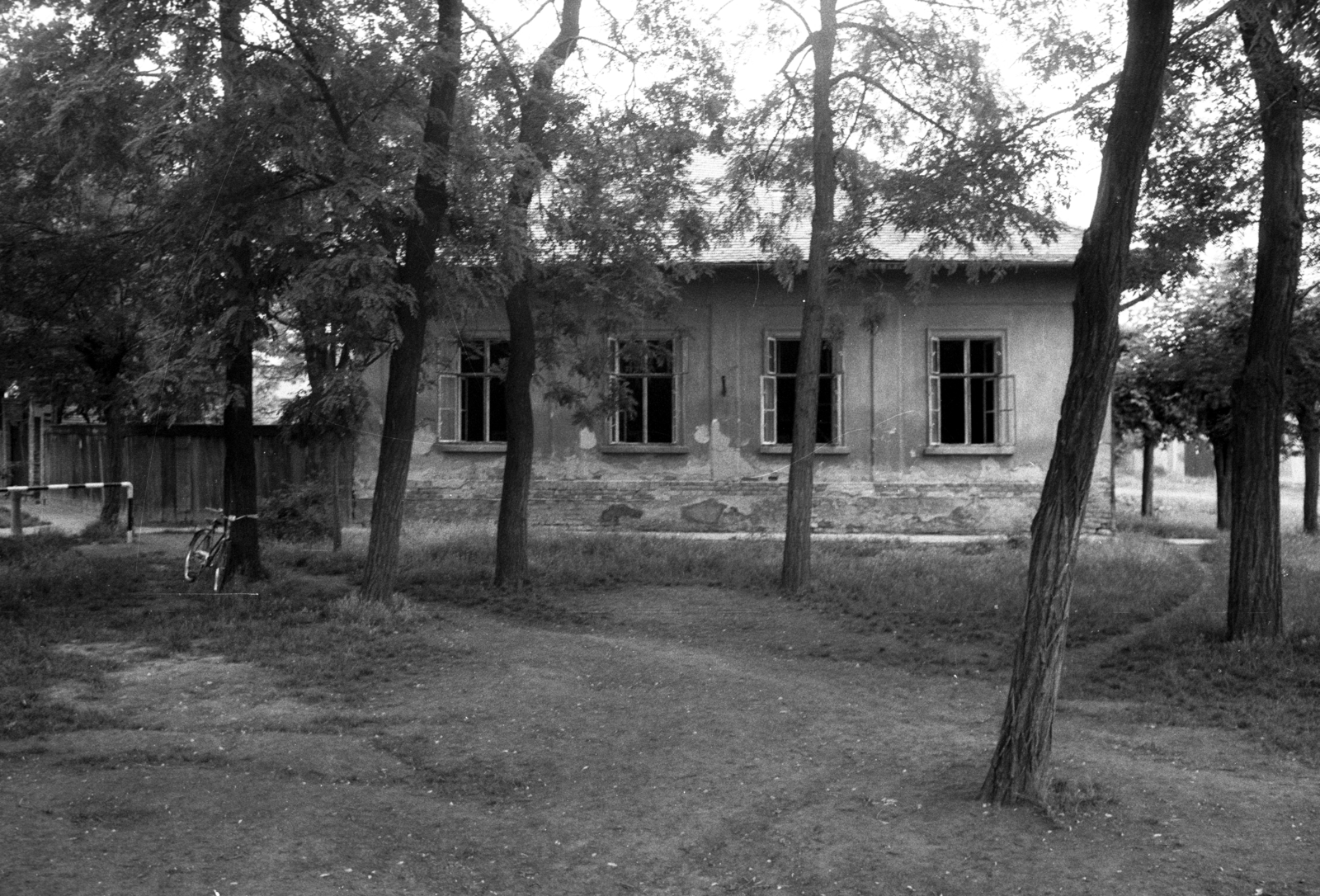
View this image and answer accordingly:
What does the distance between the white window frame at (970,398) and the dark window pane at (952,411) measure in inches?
1.2

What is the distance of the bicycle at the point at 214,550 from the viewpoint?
1415 centimetres

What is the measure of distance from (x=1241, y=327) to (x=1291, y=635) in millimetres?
10838

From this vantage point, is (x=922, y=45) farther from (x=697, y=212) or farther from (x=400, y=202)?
(x=400, y=202)

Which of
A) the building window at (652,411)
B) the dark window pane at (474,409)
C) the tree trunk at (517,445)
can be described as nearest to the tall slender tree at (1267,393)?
the tree trunk at (517,445)

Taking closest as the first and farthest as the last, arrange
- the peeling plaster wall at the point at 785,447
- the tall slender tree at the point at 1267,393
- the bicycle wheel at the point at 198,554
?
the tall slender tree at the point at 1267,393 → the bicycle wheel at the point at 198,554 → the peeling plaster wall at the point at 785,447

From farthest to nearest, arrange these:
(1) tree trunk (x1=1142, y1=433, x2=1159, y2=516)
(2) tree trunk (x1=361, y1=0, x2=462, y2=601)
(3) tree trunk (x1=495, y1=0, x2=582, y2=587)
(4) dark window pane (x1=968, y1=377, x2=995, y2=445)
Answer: (1) tree trunk (x1=1142, y1=433, x2=1159, y2=516) < (4) dark window pane (x1=968, y1=377, x2=995, y2=445) < (3) tree trunk (x1=495, y1=0, x2=582, y2=587) < (2) tree trunk (x1=361, y1=0, x2=462, y2=601)

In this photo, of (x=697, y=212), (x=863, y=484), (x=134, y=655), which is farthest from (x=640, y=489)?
(x=134, y=655)

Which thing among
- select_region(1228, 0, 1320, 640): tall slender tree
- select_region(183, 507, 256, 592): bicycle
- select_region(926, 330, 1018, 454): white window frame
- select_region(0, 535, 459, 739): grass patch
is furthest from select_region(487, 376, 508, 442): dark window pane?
select_region(1228, 0, 1320, 640): tall slender tree

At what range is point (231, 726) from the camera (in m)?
8.71

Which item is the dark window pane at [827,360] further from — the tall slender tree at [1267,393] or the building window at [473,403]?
the tall slender tree at [1267,393]

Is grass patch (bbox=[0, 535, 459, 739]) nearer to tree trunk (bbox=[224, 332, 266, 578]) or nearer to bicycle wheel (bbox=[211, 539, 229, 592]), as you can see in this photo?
bicycle wheel (bbox=[211, 539, 229, 592])

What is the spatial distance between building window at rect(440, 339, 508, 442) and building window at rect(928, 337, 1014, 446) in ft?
22.8

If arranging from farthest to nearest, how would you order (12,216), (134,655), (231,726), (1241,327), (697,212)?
(1241,327) < (697,212) < (12,216) < (134,655) < (231,726)

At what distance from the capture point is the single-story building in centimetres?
2084
